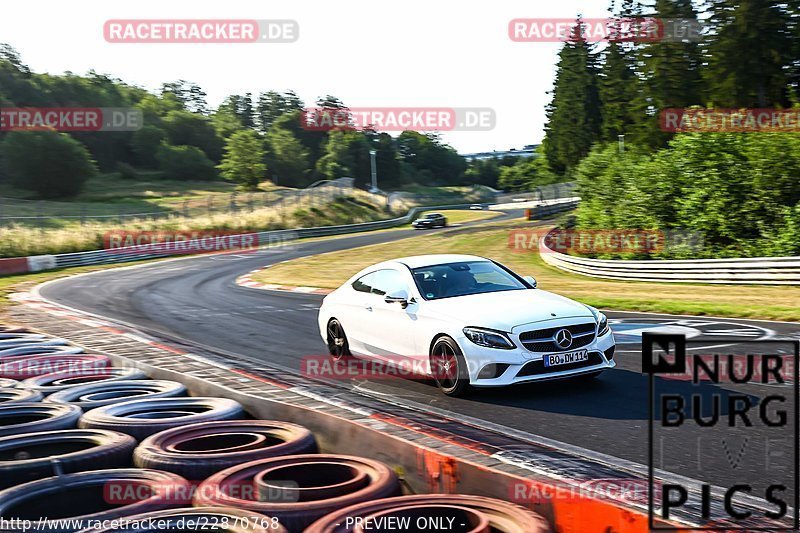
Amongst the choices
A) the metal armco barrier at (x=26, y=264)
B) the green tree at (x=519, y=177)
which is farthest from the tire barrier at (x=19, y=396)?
the green tree at (x=519, y=177)

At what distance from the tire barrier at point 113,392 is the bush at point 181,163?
114 m

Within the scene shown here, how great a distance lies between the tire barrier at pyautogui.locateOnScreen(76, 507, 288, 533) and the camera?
14.1 ft

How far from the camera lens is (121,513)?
4570 millimetres

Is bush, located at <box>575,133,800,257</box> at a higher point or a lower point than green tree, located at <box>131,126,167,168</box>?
lower

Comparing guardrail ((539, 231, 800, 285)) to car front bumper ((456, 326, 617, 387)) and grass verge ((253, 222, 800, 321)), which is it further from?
car front bumper ((456, 326, 617, 387))

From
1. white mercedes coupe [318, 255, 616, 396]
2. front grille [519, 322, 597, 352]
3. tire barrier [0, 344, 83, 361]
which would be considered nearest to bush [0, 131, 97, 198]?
tire barrier [0, 344, 83, 361]

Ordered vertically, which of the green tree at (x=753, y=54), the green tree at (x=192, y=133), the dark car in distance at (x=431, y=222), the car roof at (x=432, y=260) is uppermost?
the green tree at (x=192, y=133)

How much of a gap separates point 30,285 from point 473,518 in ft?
95.4

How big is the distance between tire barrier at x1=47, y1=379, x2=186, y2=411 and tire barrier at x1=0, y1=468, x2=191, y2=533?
7.92ft

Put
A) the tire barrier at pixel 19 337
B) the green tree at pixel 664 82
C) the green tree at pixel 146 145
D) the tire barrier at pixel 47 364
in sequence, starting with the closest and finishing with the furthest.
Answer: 1. the tire barrier at pixel 47 364
2. the tire barrier at pixel 19 337
3. the green tree at pixel 664 82
4. the green tree at pixel 146 145

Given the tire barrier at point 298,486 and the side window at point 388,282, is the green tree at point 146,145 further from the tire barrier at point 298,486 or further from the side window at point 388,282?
the tire barrier at point 298,486

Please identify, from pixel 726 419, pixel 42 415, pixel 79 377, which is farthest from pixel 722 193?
pixel 42 415

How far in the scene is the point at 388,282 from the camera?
1040 centimetres

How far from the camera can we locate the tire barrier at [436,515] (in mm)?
4250
